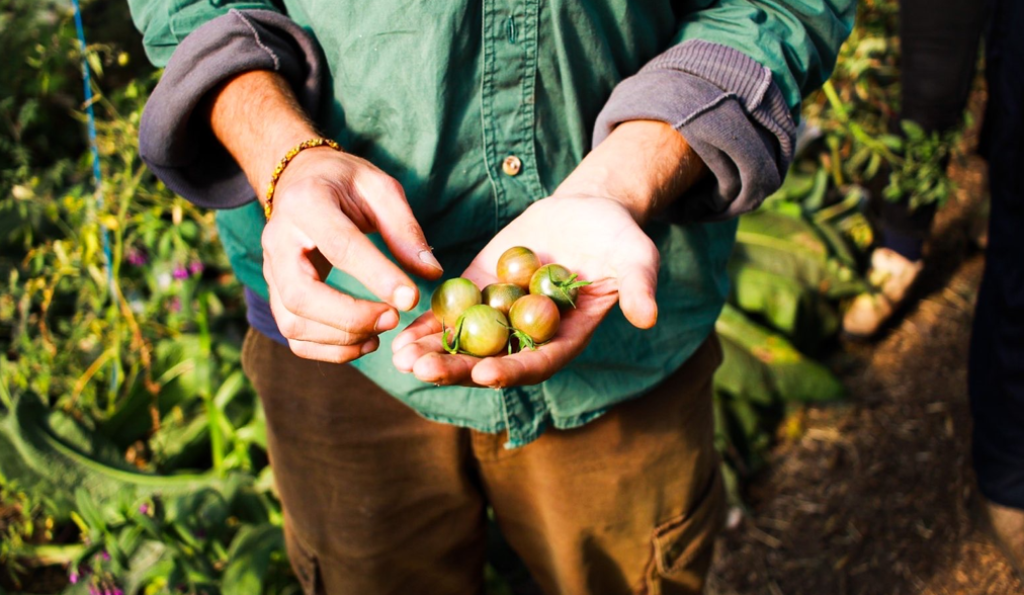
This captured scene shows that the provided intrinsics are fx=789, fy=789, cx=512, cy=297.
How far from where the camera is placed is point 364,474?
173cm

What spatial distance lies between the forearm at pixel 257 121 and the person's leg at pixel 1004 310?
2491mm

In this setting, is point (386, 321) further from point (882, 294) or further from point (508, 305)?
point (882, 294)

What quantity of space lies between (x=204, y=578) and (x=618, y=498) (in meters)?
1.33

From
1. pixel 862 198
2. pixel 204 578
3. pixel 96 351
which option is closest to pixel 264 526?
pixel 204 578

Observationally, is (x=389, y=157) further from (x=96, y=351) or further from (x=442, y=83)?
(x=96, y=351)

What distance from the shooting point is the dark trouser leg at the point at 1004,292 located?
2.72 metres

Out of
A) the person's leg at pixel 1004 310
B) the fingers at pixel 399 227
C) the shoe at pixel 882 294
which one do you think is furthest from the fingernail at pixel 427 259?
the shoe at pixel 882 294

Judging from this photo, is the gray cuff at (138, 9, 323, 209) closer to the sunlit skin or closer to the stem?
the sunlit skin

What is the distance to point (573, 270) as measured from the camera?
1555 millimetres

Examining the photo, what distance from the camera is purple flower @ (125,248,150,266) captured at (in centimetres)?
301

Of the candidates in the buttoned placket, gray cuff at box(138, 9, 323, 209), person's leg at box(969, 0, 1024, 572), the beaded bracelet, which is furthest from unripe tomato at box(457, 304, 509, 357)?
person's leg at box(969, 0, 1024, 572)

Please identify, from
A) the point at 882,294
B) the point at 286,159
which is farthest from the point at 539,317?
the point at 882,294

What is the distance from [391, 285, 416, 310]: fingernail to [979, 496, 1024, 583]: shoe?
2658mm

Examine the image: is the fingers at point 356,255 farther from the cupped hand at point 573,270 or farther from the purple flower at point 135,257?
the purple flower at point 135,257
